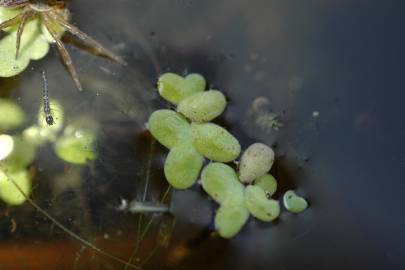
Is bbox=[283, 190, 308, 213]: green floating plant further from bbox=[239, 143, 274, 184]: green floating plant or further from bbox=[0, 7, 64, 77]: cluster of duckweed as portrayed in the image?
bbox=[0, 7, 64, 77]: cluster of duckweed

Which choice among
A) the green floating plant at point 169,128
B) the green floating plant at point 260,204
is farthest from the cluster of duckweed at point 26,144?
the green floating plant at point 260,204

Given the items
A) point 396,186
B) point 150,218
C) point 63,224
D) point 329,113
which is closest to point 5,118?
point 63,224

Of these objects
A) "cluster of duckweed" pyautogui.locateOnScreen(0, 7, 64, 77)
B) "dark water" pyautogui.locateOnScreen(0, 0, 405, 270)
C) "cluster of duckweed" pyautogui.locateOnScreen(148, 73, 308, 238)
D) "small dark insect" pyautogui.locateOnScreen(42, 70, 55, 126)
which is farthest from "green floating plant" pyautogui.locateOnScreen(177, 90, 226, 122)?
"cluster of duckweed" pyautogui.locateOnScreen(0, 7, 64, 77)

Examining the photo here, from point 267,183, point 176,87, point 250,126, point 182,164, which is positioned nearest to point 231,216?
point 267,183

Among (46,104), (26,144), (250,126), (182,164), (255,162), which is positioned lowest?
(26,144)

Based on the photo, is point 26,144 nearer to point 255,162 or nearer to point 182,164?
point 182,164

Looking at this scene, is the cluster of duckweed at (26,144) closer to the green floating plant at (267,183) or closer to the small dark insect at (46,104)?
the small dark insect at (46,104)
